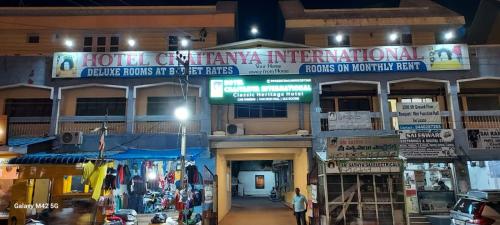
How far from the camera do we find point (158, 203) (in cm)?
1956

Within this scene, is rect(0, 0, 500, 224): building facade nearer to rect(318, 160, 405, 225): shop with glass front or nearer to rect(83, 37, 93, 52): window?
rect(83, 37, 93, 52): window

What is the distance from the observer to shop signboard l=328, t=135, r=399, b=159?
13.5m

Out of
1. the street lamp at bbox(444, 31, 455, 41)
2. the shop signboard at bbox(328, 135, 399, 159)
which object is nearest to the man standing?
the shop signboard at bbox(328, 135, 399, 159)

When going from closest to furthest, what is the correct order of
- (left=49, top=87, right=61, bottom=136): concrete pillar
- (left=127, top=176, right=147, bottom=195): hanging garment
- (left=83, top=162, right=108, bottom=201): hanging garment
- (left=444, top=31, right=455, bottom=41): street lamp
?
(left=83, top=162, right=108, bottom=201): hanging garment < (left=49, top=87, right=61, bottom=136): concrete pillar < (left=127, top=176, right=147, bottom=195): hanging garment < (left=444, top=31, right=455, bottom=41): street lamp

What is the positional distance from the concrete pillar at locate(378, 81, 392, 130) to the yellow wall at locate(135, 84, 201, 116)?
8829 mm

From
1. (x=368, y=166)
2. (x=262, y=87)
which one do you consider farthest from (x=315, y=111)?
(x=368, y=166)

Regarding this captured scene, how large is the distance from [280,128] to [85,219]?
30.8ft

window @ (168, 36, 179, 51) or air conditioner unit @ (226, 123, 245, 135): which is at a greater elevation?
window @ (168, 36, 179, 51)

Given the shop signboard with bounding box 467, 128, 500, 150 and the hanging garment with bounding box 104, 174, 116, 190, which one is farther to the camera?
the shop signboard with bounding box 467, 128, 500, 150

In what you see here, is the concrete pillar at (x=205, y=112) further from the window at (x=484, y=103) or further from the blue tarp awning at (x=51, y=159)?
the window at (x=484, y=103)

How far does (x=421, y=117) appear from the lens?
17.6 m

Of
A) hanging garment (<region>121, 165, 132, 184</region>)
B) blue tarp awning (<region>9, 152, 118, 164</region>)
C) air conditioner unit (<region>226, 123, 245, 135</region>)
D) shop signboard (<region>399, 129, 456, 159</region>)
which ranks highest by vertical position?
air conditioner unit (<region>226, 123, 245, 135</region>)

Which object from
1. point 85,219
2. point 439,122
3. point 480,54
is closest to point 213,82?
point 85,219

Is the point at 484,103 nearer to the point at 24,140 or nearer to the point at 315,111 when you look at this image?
the point at 315,111
